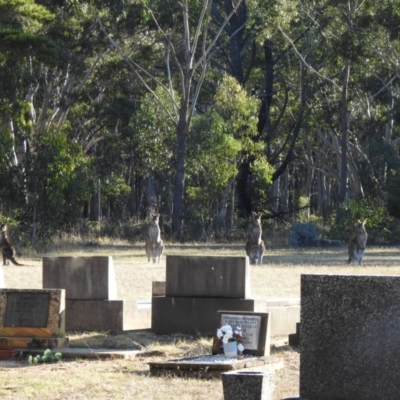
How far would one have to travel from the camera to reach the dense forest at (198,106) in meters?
34.0

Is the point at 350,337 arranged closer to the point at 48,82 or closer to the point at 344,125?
the point at 48,82

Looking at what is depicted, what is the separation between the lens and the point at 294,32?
1805 inches

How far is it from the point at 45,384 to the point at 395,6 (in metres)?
31.2

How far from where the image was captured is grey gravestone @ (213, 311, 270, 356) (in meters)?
11.1

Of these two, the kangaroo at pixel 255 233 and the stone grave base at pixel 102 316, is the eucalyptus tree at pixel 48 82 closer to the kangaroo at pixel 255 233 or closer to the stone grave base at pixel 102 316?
the kangaroo at pixel 255 233

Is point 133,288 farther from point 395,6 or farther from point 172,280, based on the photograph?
point 395,6

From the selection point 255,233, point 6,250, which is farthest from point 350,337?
point 255,233

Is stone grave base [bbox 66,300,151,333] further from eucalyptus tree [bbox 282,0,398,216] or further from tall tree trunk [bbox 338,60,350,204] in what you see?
tall tree trunk [bbox 338,60,350,204]

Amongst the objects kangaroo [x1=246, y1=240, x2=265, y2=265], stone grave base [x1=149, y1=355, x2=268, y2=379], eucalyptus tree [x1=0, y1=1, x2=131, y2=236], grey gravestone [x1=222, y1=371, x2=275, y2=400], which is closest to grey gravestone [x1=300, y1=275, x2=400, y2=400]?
grey gravestone [x1=222, y1=371, x2=275, y2=400]

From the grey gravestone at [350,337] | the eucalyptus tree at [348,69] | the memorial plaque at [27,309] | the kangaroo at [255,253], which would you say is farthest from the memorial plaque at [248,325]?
the eucalyptus tree at [348,69]

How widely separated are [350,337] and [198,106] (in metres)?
46.2

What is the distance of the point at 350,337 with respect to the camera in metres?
7.09

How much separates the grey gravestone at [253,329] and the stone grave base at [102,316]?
9.17 feet

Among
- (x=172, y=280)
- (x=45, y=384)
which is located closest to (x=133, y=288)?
(x=172, y=280)
